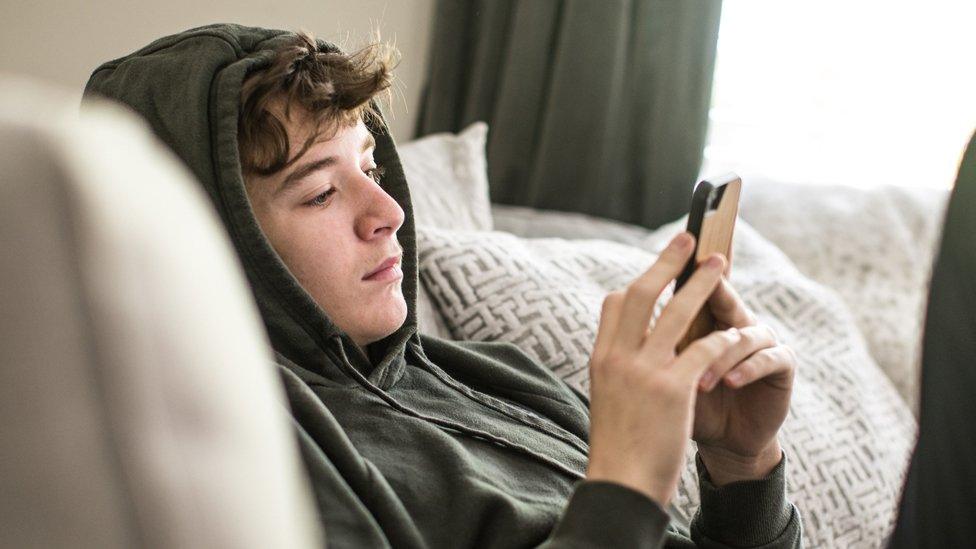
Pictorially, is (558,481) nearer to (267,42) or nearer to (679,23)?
(267,42)

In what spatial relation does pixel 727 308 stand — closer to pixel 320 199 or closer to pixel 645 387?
pixel 645 387

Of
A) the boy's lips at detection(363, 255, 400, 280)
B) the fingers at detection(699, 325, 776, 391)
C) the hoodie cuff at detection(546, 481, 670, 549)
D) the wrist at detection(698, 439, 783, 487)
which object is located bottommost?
the wrist at detection(698, 439, 783, 487)

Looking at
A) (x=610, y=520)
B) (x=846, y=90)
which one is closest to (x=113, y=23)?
(x=610, y=520)

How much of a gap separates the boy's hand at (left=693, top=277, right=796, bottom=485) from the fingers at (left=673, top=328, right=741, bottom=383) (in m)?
0.06

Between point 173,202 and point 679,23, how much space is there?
91.2 inches

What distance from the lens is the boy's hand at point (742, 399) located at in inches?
31.7

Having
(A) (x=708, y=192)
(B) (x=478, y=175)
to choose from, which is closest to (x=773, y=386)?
(A) (x=708, y=192)

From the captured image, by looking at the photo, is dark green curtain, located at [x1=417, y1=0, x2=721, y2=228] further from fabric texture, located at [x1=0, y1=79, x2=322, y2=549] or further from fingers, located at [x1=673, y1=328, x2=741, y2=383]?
fabric texture, located at [x1=0, y1=79, x2=322, y2=549]

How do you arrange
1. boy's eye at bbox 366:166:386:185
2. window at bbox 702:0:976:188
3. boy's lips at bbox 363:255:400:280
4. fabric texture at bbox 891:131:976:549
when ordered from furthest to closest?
window at bbox 702:0:976:188 < boy's eye at bbox 366:166:386:185 < boy's lips at bbox 363:255:400:280 < fabric texture at bbox 891:131:976:549

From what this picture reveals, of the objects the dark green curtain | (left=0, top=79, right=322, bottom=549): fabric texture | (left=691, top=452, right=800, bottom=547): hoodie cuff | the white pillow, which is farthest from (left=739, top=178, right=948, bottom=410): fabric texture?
(left=0, top=79, right=322, bottom=549): fabric texture

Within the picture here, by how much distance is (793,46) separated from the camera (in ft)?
9.14

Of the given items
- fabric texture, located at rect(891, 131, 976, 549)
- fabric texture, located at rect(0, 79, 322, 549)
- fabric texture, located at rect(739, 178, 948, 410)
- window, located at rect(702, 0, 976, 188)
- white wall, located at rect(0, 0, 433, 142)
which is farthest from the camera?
window, located at rect(702, 0, 976, 188)

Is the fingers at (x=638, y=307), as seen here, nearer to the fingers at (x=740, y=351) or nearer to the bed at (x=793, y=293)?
the fingers at (x=740, y=351)

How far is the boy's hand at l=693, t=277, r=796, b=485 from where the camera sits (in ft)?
2.64
